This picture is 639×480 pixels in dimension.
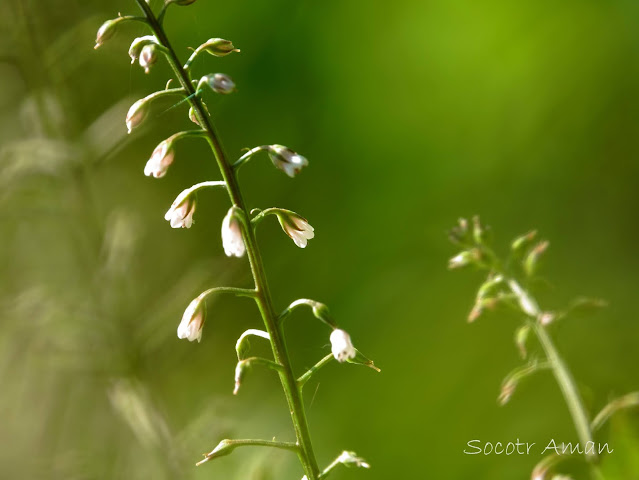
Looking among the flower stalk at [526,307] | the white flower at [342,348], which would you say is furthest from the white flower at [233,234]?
the flower stalk at [526,307]

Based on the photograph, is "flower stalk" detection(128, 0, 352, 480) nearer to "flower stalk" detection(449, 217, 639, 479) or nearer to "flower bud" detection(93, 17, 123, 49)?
"flower bud" detection(93, 17, 123, 49)

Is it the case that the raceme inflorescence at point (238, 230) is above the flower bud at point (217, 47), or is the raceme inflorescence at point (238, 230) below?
below

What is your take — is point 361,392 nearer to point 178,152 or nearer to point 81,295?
point 81,295

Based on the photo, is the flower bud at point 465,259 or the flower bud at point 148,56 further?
the flower bud at point 465,259

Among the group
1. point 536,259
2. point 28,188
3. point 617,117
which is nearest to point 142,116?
point 536,259

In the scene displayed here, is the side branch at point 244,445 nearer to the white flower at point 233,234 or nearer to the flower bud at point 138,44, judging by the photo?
the white flower at point 233,234

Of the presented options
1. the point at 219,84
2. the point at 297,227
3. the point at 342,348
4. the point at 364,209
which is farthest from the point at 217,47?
the point at 364,209

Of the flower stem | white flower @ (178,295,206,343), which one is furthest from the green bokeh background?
white flower @ (178,295,206,343)
